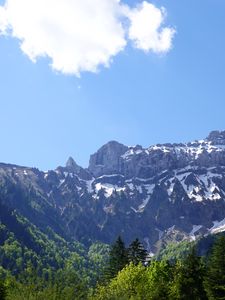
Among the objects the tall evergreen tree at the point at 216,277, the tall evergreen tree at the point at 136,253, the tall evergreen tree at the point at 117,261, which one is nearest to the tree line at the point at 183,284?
the tall evergreen tree at the point at 216,277

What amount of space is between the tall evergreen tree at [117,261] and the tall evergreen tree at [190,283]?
28460 mm

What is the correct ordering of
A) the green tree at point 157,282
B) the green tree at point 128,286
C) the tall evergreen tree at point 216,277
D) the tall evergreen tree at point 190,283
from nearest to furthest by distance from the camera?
the tall evergreen tree at point 216,277 → the green tree at point 128,286 → the green tree at point 157,282 → the tall evergreen tree at point 190,283

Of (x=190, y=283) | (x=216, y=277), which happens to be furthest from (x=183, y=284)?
(x=216, y=277)

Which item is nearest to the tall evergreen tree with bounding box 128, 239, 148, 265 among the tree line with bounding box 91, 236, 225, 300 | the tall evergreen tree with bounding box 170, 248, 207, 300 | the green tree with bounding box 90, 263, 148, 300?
the green tree with bounding box 90, 263, 148, 300

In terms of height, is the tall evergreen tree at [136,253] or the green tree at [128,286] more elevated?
the tall evergreen tree at [136,253]

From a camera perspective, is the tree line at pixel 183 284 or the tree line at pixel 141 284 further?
the tree line at pixel 183 284

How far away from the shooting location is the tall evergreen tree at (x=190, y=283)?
70.1 m

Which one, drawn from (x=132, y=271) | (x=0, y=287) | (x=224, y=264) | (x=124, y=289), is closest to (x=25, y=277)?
(x=0, y=287)

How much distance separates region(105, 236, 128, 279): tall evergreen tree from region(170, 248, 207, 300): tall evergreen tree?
28460mm

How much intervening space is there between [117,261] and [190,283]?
3321cm

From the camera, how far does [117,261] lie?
102000 millimetres

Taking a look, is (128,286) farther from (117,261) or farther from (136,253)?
(136,253)

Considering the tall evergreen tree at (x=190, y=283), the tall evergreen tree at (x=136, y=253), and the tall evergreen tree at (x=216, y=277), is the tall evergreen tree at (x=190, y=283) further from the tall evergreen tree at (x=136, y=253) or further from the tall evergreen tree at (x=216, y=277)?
the tall evergreen tree at (x=136, y=253)

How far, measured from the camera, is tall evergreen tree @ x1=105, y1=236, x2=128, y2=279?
99.1 meters
